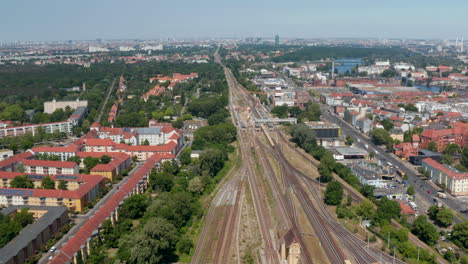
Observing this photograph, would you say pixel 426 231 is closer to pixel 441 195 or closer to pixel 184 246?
pixel 441 195

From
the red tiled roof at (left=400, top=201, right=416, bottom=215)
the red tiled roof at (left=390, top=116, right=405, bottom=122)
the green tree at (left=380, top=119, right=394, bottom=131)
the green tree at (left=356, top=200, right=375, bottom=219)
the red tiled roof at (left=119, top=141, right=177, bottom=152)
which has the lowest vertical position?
the red tiled roof at (left=400, top=201, right=416, bottom=215)

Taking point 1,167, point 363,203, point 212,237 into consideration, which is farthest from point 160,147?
point 363,203

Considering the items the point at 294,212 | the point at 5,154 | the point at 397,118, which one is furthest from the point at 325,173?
the point at 5,154

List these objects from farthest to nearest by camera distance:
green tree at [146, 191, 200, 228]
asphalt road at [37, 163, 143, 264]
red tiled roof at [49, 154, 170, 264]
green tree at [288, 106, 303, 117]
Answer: green tree at [288, 106, 303, 117] → green tree at [146, 191, 200, 228] → asphalt road at [37, 163, 143, 264] → red tiled roof at [49, 154, 170, 264]

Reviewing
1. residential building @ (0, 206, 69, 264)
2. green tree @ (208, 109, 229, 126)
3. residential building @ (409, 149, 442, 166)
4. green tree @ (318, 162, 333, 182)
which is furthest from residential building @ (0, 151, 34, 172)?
residential building @ (409, 149, 442, 166)

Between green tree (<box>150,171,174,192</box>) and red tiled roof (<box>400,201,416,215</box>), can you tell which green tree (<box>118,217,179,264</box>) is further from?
red tiled roof (<box>400,201,416,215</box>)

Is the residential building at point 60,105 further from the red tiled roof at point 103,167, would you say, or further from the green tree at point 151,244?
the green tree at point 151,244

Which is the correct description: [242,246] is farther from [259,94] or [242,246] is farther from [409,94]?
[409,94]

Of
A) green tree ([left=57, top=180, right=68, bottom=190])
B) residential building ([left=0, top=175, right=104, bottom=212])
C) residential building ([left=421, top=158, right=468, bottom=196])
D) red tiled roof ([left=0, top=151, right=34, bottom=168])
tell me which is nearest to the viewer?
residential building ([left=0, top=175, right=104, bottom=212])
